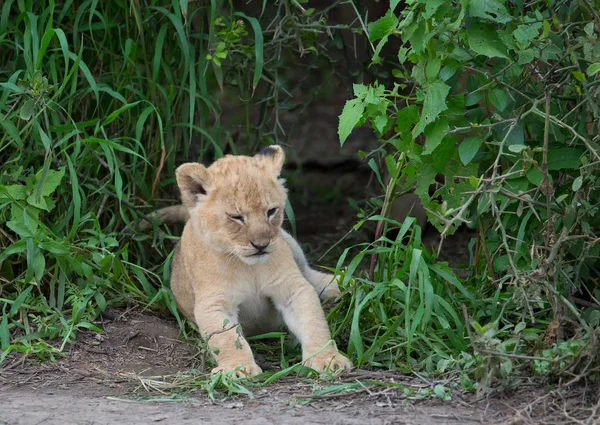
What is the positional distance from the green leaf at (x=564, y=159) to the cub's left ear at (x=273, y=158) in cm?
142

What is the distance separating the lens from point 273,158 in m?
5.11

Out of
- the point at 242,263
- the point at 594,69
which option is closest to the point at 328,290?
the point at 242,263

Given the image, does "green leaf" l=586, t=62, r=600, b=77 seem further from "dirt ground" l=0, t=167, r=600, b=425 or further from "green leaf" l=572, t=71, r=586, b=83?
"dirt ground" l=0, t=167, r=600, b=425

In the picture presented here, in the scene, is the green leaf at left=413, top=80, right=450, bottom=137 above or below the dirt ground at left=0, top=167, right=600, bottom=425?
above

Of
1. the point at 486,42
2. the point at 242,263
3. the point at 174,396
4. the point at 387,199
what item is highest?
the point at 486,42

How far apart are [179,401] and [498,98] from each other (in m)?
2.06

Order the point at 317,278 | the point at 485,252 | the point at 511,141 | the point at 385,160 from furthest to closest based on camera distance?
1. the point at 317,278
2. the point at 385,160
3. the point at 485,252
4. the point at 511,141

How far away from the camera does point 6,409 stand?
161 inches

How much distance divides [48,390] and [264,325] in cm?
125

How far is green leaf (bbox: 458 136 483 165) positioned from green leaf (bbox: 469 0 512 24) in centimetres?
60

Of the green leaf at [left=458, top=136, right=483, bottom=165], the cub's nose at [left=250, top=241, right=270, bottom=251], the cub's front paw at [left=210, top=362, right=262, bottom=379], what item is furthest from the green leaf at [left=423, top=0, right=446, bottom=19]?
the cub's front paw at [left=210, top=362, right=262, bottom=379]

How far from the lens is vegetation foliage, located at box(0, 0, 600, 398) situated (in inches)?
167

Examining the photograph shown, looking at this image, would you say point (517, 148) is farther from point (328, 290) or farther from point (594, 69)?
point (328, 290)

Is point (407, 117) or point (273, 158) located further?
point (273, 158)
